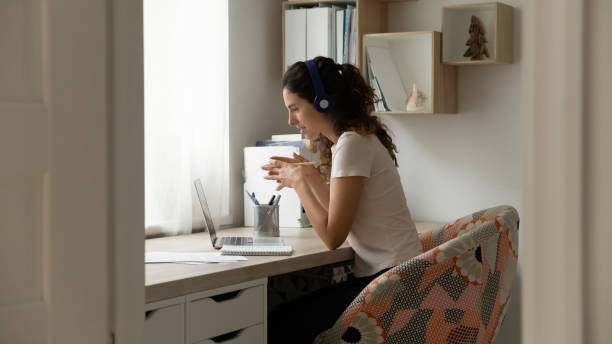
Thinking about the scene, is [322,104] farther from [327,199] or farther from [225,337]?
[225,337]

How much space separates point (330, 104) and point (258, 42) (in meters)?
0.96

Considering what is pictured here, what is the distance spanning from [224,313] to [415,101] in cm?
149

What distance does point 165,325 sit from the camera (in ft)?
5.44

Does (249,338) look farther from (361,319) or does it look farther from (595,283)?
(595,283)

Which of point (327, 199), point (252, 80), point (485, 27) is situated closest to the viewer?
point (327, 199)

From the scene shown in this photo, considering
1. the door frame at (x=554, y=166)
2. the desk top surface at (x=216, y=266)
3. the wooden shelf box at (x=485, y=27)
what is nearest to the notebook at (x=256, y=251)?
the desk top surface at (x=216, y=266)

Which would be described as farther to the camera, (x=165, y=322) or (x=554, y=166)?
(x=165, y=322)

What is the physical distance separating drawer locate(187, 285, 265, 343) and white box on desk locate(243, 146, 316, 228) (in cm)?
88

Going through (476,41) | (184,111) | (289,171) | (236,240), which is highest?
(476,41)

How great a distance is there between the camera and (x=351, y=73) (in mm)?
2355

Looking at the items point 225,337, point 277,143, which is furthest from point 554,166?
point 277,143
